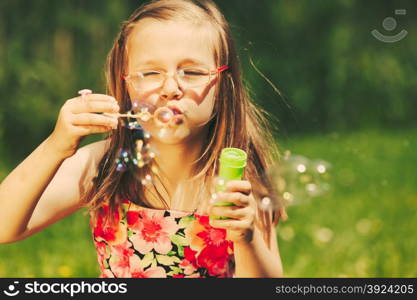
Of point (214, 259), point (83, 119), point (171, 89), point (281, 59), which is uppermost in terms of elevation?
point (281, 59)

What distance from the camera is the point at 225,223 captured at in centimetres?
132

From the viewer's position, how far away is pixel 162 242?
1.62 m

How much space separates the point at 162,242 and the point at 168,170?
195 mm

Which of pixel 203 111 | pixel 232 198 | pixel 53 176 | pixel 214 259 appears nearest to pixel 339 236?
pixel 214 259

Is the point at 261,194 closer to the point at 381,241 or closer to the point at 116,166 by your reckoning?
the point at 116,166

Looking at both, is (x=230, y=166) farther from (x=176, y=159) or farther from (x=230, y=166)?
(x=176, y=159)

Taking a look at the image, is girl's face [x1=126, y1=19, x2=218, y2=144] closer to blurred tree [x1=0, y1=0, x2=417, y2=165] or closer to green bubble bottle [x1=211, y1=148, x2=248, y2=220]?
green bubble bottle [x1=211, y1=148, x2=248, y2=220]

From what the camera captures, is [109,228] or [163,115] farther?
[109,228]

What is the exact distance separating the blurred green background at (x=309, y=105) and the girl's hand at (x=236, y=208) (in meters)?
1.13

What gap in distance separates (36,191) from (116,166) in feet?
1.01

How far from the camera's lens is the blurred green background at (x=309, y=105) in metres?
2.53

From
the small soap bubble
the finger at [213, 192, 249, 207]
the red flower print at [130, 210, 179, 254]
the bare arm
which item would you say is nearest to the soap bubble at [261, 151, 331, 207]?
the small soap bubble

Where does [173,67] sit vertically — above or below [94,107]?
above

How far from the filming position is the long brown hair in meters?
1.54
